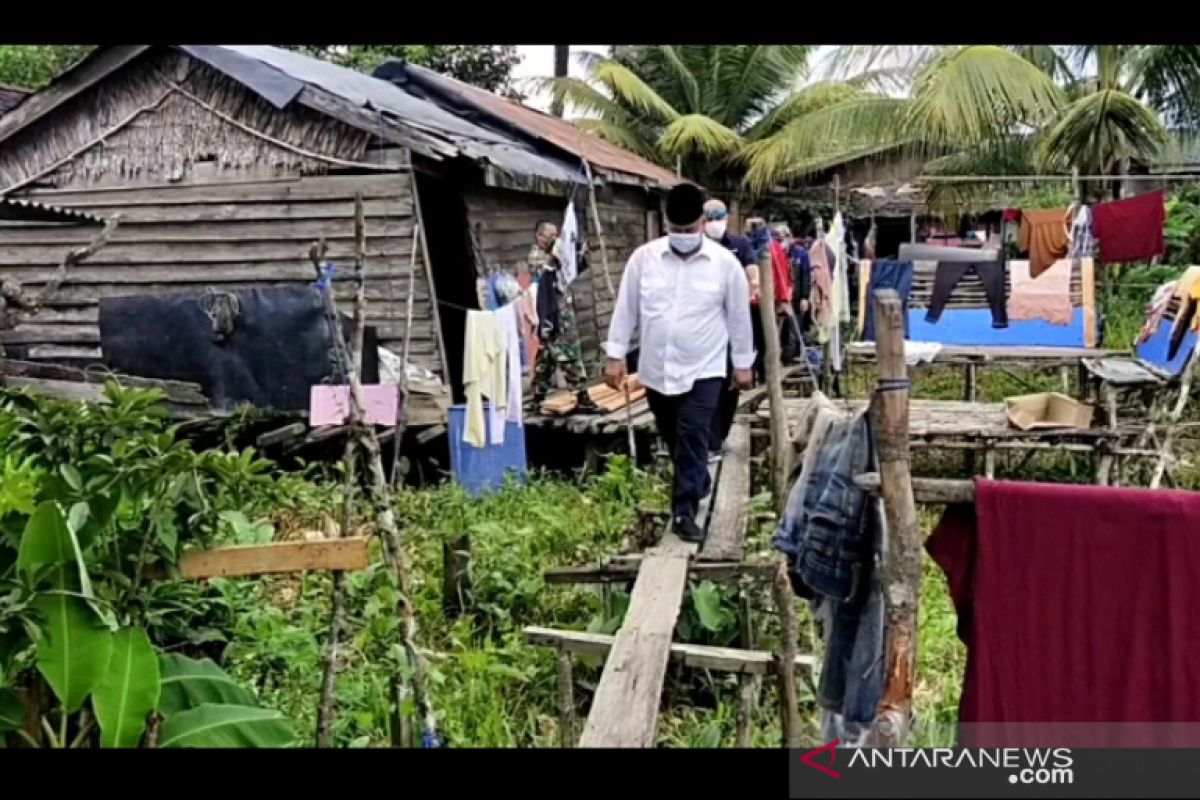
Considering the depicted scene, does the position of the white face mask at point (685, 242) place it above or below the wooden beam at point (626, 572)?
above

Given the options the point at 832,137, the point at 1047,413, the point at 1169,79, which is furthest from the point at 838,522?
the point at 832,137

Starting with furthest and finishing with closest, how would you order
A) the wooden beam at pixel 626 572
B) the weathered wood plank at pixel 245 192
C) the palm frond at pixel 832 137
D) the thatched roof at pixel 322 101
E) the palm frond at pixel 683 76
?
the palm frond at pixel 683 76, the palm frond at pixel 832 137, the weathered wood plank at pixel 245 192, the thatched roof at pixel 322 101, the wooden beam at pixel 626 572

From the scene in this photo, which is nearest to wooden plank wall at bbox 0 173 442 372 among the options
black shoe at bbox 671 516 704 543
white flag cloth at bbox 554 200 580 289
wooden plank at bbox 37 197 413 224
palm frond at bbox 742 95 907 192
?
wooden plank at bbox 37 197 413 224

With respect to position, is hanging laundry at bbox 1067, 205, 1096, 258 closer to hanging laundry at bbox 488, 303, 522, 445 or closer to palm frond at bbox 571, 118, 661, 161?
hanging laundry at bbox 488, 303, 522, 445

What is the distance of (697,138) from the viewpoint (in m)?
19.0

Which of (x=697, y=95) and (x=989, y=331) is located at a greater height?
(x=697, y=95)

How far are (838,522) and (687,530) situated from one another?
229 cm

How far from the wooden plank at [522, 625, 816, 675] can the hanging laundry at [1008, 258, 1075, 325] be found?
→ 8.76m

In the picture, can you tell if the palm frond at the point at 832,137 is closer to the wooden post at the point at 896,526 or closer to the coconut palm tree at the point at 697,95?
the coconut palm tree at the point at 697,95

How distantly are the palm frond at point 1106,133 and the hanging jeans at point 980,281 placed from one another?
1781mm

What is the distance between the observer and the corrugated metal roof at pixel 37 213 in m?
7.18

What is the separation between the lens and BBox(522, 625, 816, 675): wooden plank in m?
4.01

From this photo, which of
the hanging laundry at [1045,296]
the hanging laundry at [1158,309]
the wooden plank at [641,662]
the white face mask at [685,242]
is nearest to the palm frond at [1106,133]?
the hanging laundry at [1045,296]

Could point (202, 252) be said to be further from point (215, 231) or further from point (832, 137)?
point (832, 137)
